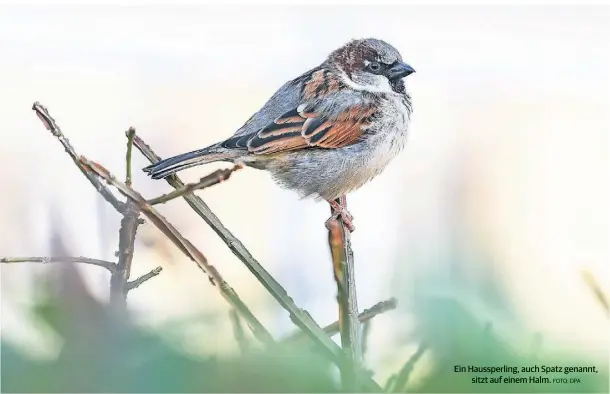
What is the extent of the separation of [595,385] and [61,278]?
1.38ft

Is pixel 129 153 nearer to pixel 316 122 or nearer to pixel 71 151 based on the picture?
pixel 71 151

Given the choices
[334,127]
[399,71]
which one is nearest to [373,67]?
[399,71]

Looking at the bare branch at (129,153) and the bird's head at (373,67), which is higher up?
the bird's head at (373,67)

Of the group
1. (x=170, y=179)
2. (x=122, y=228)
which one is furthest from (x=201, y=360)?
(x=170, y=179)

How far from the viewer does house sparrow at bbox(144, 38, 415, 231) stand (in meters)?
3.11

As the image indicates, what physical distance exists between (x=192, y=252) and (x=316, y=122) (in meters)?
2.48

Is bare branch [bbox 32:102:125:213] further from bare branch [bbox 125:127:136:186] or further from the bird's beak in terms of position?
the bird's beak

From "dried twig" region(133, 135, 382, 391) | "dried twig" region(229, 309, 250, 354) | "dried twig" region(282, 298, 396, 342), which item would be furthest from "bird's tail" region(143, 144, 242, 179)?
"dried twig" region(229, 309, 250, 354)

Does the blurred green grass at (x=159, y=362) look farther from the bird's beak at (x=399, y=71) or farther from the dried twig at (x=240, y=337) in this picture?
the bird's beak at (x=399, y=71)

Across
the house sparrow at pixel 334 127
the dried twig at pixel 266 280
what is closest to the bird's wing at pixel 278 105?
the house sparrow at pixel 334 127

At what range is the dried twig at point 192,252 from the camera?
0.72 metres

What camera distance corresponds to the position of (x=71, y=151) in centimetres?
120

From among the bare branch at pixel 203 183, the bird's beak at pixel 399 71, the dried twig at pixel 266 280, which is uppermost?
the bird's beak at pixel 399 71

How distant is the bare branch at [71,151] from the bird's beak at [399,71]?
2.31 metres
